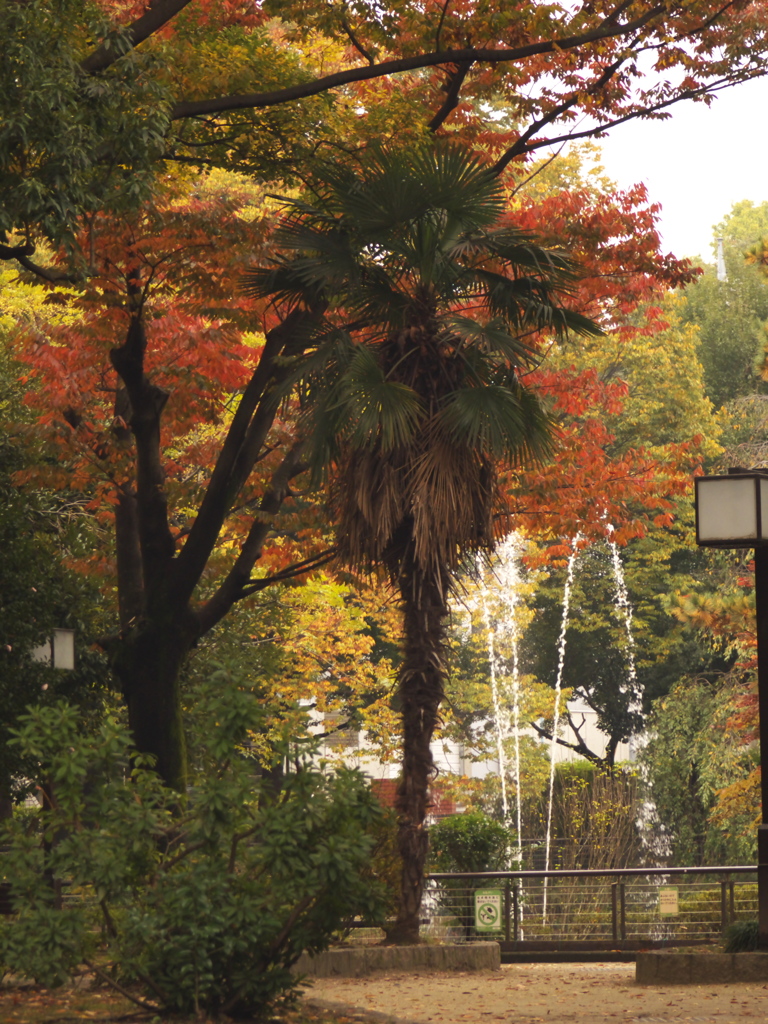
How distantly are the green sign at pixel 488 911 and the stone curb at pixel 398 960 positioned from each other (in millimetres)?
2390

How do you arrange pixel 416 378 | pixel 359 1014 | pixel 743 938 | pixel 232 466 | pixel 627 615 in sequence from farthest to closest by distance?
pixel 627 615 → pixel 232 466 → pixel 416 378 → pixel 743 938 → pixel 359 1014

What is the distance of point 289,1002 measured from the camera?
7141mm

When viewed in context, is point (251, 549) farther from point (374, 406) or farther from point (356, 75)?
point (356, 75)

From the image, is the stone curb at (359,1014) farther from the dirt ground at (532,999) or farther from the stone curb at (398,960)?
the stone curb at (398,960)

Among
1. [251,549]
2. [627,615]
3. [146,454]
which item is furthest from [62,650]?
[627,615]

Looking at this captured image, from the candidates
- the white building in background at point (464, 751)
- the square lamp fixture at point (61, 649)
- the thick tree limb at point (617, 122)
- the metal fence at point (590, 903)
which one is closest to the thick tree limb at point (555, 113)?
the thick tree limb at point (617, 122)

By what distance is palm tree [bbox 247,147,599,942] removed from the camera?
11.2 metres

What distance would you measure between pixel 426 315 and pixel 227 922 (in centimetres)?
675

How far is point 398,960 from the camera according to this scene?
446 inches

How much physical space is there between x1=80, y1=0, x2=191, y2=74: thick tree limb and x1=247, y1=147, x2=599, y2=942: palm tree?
7.69 ft

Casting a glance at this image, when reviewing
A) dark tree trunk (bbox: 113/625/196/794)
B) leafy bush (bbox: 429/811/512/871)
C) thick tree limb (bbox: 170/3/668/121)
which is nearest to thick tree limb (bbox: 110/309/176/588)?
dark tree trunk (bbox: 113/625/196/794)

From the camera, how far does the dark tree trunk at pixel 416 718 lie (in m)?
11.9

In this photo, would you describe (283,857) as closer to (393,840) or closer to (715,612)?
(393,840)

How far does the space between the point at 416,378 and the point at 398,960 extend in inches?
202
